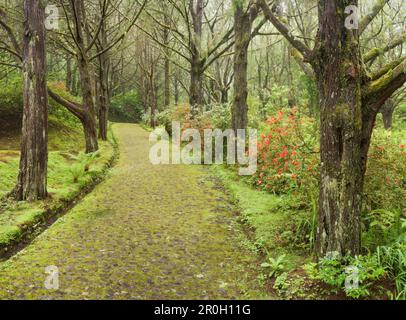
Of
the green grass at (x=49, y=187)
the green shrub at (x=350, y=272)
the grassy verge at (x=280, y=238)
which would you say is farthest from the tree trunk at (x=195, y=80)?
the green shrub at (x=350, y=272)

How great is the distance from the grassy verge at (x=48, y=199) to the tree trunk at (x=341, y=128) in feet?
16.4

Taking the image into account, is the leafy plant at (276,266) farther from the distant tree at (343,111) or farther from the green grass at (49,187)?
the green grass at (49,187)

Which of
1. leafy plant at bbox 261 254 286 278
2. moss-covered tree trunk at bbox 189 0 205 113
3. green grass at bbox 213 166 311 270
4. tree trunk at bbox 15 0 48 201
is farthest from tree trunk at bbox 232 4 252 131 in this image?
leafy plant at bbox 261 254 286 278

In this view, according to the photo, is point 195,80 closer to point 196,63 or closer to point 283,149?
point 196,63

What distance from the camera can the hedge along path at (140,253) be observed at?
4836 millimetres

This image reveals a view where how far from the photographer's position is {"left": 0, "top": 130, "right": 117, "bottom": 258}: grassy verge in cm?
636

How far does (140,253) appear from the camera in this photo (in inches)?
235

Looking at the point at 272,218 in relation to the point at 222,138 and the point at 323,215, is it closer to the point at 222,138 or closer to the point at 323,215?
the point at 323,215

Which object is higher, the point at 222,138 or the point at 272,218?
the point at 222,138
